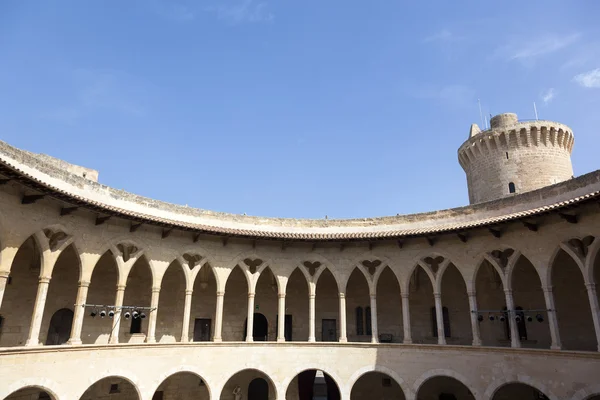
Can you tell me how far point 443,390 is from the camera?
68.2 ft

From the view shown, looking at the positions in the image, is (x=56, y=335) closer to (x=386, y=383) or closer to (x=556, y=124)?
(x=386, y=383)

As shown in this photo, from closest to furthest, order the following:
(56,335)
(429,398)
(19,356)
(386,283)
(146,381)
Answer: (19,356) → (146,381) → (56,335) → (429,398) → (386,283)

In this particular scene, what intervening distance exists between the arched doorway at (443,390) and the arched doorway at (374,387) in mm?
1586

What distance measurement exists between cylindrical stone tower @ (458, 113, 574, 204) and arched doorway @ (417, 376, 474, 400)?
13.1 m

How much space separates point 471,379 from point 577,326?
16.9ft

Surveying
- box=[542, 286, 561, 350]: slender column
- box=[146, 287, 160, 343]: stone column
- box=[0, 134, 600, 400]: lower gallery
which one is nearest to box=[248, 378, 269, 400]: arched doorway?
box=[0, 134, 600, 400]: lower gallery

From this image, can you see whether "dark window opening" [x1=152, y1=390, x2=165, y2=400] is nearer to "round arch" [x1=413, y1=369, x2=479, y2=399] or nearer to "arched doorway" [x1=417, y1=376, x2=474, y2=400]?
"round arch" [x1=413, y1=369, x2=479, y2=399]

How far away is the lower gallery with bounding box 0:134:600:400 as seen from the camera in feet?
46.9

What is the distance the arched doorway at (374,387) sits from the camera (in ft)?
71.7

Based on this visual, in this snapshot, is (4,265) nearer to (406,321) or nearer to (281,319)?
(281,319)

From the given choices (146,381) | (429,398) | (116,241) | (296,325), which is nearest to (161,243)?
(116,241)

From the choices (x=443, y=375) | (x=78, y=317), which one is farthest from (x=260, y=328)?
(x=78, y=317)

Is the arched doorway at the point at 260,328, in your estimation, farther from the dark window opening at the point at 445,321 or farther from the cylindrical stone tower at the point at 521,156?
the cylindrical stone tower at the point at 521,156

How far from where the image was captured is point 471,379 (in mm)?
16672
